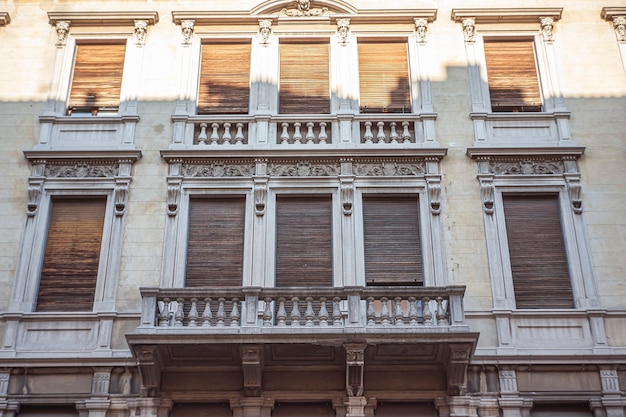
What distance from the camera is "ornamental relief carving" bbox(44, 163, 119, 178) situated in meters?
15.8

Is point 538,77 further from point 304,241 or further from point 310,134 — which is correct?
point 304,241

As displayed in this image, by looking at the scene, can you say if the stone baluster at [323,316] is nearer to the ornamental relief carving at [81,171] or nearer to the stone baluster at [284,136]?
the stone baluster at [284,136]

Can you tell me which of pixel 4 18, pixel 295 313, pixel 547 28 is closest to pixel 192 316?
pixel 295 313

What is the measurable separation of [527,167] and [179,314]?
24.7ft

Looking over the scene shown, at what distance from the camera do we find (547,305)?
14.6 meters

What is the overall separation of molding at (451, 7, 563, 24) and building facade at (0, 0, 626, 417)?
0.20 feet

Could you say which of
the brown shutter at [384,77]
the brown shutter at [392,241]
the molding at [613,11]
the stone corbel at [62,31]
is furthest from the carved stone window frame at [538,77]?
the stone corbel at [62,31]

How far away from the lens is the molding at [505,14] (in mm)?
17359

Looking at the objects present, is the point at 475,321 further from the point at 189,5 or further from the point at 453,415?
the point at 189,5

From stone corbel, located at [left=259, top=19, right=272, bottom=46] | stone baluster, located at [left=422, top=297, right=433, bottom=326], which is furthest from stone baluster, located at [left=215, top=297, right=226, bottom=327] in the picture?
stone corbel, located at [left=259, top=19, right=272, bottom=46]

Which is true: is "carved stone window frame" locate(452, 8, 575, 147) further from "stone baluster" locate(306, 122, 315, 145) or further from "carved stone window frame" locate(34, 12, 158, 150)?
"carved stone window frame" locate(34, 12, 158, 150)

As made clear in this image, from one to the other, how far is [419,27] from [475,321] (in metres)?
6.89

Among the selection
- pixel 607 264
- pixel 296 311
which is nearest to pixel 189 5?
pixel 296 311

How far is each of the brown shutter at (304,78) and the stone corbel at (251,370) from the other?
19.1 ft
